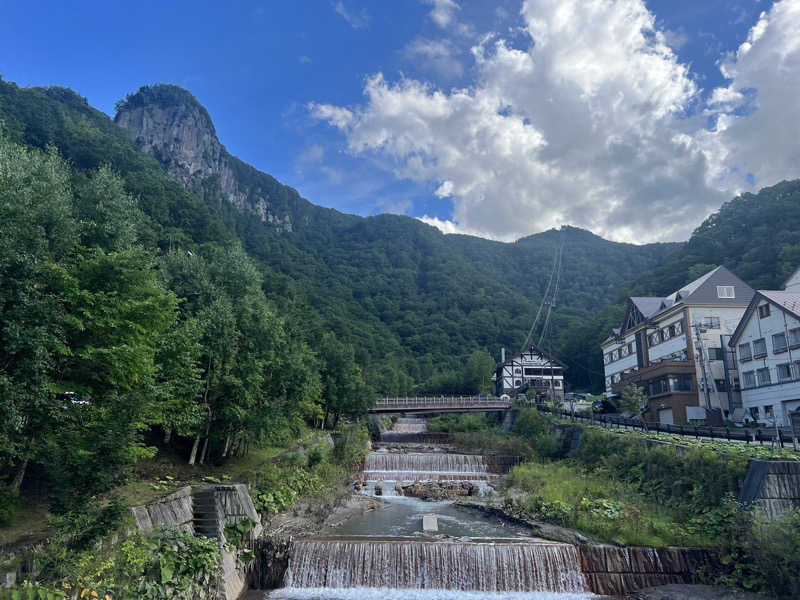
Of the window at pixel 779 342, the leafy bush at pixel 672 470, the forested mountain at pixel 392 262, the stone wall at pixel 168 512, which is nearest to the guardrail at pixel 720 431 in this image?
the leafy bush at pixel 672 470

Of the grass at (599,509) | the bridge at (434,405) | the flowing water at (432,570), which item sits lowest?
the flowing water at (432,570)

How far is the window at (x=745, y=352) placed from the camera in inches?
1582

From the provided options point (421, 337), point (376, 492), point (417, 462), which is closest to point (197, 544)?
point (376, 492)

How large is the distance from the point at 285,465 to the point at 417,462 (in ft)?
44.3

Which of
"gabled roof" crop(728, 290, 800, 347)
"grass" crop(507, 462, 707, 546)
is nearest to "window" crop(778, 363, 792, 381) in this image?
"gabled roof" crop(728, 290, 800, 347)

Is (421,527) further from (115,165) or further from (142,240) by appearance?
(115,165)

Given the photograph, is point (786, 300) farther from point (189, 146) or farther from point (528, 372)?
point (189, 146)

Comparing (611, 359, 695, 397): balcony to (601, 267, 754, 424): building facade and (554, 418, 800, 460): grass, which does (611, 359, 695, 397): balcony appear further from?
(554, 418, 800, 460): grass

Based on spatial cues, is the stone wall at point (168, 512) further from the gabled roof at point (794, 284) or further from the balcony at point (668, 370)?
the gabled roof at point (794, 284)

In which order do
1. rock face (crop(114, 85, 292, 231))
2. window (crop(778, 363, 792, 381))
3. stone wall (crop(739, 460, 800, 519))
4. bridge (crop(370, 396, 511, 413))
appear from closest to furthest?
1. stone wall (crop(739, 460, 800, 519))
2. window (crop(778, 363, 792, 381))
3. bridge (crop(370, 396, 511, 413))
4. rock face (crop(114, 85, 292, 231))

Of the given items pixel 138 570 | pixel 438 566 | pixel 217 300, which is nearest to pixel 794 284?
pixel 438 566

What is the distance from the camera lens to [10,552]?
35.9ft

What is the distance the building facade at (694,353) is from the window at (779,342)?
5888mm

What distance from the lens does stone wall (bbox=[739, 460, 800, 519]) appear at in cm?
1791
